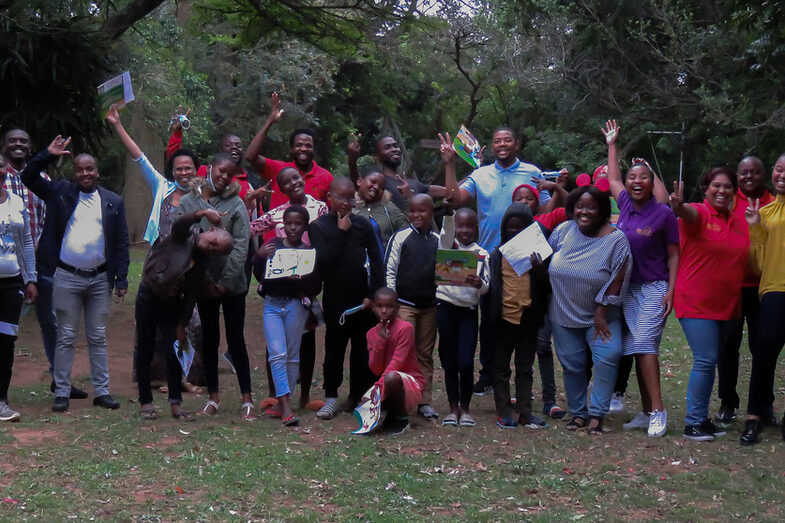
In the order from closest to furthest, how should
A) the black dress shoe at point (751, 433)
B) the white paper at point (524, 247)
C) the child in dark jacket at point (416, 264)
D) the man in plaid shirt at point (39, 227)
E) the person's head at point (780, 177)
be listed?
the person's head at point (780, 177) < the black dress shoe at point (751, 433) < the white paper at point (524, 247) < the child in dark jacket at point (416, 264) < the man in plaid shirt at point (39, 227)

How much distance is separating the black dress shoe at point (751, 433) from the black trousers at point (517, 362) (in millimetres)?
1618

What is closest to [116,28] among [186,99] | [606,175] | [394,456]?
[606,175]

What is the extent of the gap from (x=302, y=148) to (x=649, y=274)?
3262mm

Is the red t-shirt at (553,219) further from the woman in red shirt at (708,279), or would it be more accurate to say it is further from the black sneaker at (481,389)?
the black sneaker at (481,389)

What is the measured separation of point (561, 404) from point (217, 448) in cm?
352

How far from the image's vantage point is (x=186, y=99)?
23000 mm

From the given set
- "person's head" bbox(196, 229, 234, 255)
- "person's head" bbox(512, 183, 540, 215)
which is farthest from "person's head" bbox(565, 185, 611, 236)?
"person's head" bbox(196, 229, 234, 255)

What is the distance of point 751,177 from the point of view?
748 cm

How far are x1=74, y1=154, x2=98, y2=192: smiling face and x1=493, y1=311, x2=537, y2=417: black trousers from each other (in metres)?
3.57

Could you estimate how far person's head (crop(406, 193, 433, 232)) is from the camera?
777 cm

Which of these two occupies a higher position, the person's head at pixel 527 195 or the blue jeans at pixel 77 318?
the person's head at pixel 527 195

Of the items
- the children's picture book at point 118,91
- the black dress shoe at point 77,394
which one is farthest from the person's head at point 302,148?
the black dress shoe at point 77,394

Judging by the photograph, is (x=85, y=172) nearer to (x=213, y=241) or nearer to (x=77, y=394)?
(x=213, y=241)

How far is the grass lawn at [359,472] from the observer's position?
5527mm
